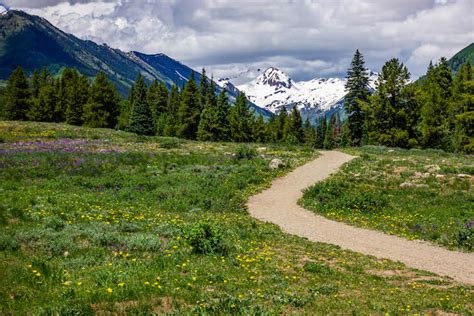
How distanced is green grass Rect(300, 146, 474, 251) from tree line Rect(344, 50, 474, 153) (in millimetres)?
24136

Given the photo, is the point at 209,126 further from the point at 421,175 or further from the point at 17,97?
the point at 421,175

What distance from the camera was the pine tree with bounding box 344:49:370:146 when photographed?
217 feet

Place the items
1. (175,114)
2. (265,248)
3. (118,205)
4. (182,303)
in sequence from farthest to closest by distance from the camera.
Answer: (175,114) → (118,205) → (265,248) → (182,303)

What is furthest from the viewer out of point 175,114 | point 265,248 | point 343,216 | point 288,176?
point 175,114

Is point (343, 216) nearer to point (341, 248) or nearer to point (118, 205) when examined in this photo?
point (341, 248)

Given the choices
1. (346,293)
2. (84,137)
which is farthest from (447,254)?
(84,137)

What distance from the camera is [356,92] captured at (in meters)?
66.2

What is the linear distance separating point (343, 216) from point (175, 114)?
7980cm

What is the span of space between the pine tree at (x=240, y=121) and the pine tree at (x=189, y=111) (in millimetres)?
8315

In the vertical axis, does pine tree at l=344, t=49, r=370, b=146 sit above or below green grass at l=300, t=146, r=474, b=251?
above

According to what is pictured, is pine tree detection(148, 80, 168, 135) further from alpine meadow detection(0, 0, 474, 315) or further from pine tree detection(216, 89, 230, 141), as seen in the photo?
alpine meadow detection(0, 0, 474, 315)

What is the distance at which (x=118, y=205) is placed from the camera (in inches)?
739

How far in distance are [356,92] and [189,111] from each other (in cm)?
3572

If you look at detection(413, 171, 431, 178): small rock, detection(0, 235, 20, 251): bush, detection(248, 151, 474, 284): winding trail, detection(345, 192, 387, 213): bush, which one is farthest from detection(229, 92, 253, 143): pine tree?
detection(0, 235, 20, 251): bush
